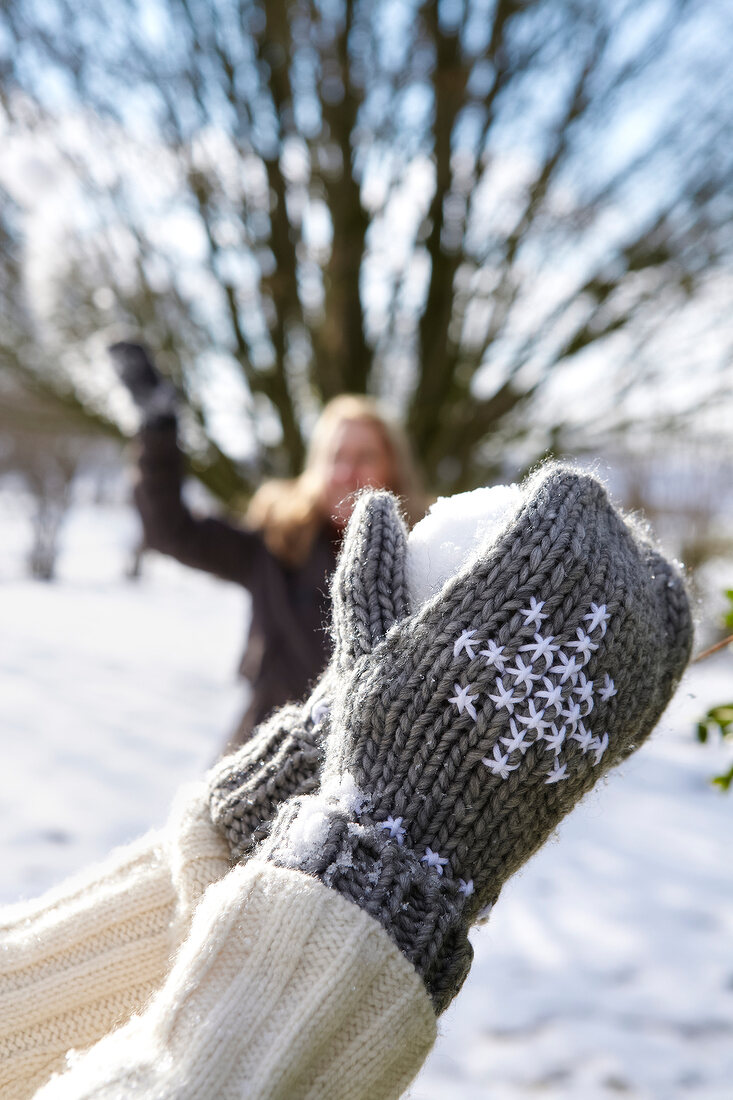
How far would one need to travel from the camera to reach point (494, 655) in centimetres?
66

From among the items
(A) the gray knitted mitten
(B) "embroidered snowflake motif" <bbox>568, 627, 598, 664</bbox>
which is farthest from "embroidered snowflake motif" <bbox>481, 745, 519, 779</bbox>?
(B) "embroidered snowflake motif" <bbox>568, 627, 598, 664</bbox>

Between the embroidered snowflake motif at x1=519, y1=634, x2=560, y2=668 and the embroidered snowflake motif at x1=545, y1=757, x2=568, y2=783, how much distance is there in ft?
0.29

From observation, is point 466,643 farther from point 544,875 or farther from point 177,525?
point 544,875

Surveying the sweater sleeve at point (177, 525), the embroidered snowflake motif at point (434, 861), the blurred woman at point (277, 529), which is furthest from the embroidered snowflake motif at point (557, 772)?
the sweater sleeve at point (177, 525)

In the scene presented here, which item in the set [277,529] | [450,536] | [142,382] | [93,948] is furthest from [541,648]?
[142,382]

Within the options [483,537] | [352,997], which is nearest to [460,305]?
[483,537]

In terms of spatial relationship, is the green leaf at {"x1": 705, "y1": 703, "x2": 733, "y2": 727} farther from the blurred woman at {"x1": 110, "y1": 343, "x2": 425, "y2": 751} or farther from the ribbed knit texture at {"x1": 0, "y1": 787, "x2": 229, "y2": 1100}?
the blurred woman at {"x1": 110, "y1": 343, "x2": 425, "y2": 751}

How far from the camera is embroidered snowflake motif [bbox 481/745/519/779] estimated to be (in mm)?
660

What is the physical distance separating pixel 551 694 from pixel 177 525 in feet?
6.89

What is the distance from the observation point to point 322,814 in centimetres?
64

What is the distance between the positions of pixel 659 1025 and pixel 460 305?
333 cm

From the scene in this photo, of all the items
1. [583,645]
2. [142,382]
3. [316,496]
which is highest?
[142,382]

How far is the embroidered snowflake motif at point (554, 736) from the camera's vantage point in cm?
65

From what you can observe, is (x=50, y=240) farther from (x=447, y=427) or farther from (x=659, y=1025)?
(x=659, y=1025)
